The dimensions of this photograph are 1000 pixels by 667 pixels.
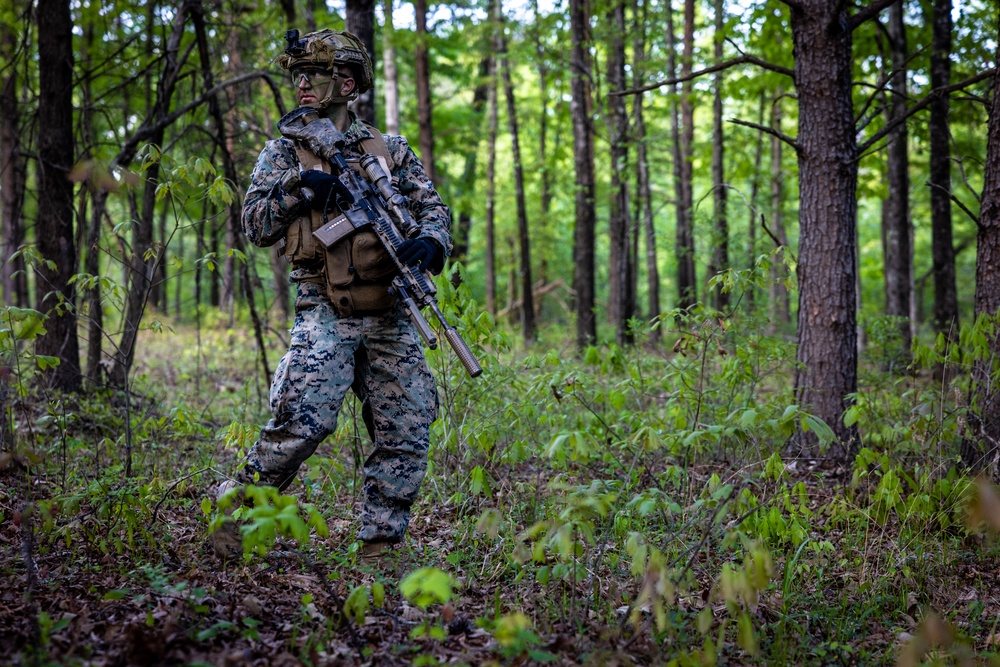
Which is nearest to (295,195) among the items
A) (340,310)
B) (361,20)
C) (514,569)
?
(340,310)

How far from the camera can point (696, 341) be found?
170 inches

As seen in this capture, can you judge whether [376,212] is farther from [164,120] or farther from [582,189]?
[582,189]

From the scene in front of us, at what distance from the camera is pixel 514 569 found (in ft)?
12.0

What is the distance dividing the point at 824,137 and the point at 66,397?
602 cm

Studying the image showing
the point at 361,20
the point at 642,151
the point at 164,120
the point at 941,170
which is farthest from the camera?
the point at 642,151

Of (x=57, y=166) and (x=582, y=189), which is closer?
(x=57, y=166)

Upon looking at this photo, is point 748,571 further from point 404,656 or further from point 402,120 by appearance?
point 402,120

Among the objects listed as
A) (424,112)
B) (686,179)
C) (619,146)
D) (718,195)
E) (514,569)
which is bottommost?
(514,569)

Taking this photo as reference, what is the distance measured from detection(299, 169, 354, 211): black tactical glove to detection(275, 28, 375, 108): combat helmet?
18.2 inches

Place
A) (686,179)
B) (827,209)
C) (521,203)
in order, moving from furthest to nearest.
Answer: (521,203)
(686,179)
(827,209)

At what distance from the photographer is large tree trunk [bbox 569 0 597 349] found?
12156mm

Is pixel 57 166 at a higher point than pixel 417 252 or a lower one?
higher

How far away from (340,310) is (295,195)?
589 mm

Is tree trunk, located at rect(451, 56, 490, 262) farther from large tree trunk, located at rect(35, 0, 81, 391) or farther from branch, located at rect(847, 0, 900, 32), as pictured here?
branch, located at rect(847, 0, 900, 32)
